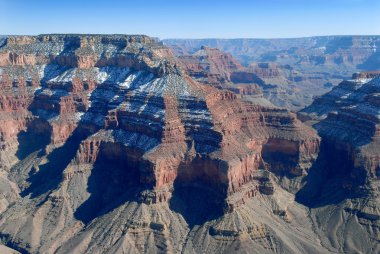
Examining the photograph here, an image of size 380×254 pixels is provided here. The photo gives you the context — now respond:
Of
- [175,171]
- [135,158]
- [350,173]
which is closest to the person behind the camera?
[175,171]

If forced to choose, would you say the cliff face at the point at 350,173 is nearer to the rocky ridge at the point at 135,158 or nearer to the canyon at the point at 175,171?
the canyon at the point at 175,171

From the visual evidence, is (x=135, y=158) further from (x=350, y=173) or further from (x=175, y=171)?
(x=350, y=173)

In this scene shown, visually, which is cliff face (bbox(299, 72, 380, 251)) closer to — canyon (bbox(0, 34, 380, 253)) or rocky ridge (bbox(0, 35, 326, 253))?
canyon (bbox(0, 34, 380, 253))

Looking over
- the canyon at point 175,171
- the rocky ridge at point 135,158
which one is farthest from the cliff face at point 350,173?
the rocky ridge at point 135,158

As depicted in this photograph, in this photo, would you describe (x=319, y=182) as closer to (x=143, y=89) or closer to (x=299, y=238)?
(x=299, y=238)

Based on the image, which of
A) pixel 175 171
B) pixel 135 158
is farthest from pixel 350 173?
pixel 135 158

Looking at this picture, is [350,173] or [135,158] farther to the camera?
[350,173]

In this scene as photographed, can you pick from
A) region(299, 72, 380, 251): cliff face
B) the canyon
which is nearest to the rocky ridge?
the canyon

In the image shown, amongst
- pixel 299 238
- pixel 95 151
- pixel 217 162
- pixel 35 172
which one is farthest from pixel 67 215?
pixel 299 238
